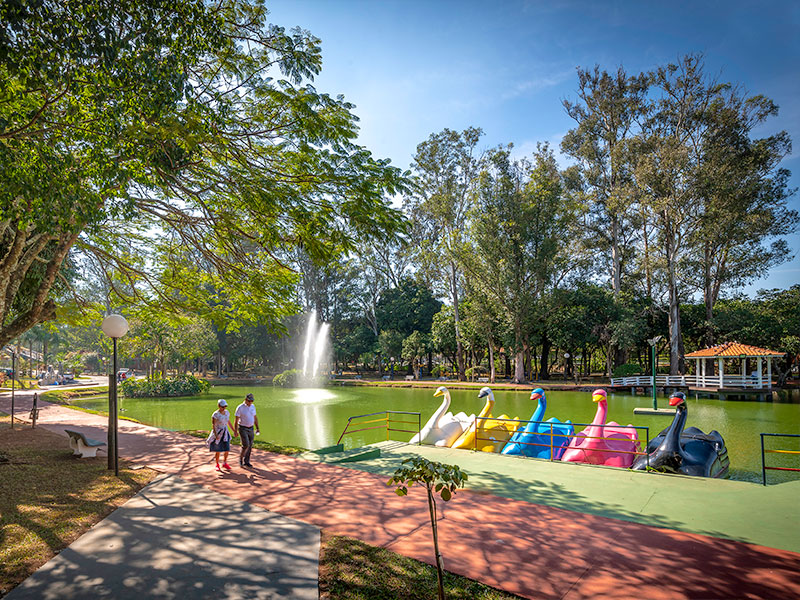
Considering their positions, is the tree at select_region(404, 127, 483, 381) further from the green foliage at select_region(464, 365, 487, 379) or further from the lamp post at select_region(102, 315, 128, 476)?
the lamp post at select_region(102, 315, 128, 476)

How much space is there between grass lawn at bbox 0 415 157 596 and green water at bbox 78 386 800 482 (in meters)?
7.11

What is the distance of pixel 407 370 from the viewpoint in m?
57.0

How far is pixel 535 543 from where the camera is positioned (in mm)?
5102

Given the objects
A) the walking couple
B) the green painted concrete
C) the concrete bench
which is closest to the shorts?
the walking couple

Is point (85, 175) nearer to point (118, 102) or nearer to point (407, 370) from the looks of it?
point (118, 102)

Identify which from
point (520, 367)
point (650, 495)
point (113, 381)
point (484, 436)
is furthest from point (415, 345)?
point (650, 495)

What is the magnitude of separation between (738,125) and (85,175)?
40.1 metres

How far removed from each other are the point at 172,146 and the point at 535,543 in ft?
24.0

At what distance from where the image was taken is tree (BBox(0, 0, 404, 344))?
216 inches

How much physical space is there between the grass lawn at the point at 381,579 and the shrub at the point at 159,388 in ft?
104

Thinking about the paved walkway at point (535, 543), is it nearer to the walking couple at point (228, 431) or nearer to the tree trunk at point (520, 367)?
the walking couple at point (228, 431)

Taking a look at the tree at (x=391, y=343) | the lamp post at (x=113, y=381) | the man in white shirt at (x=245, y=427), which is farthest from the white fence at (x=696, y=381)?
the lamp post at (x=113, y=381)

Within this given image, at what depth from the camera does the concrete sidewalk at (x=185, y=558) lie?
13.0ft

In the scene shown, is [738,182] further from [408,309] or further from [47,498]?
[47,498]
